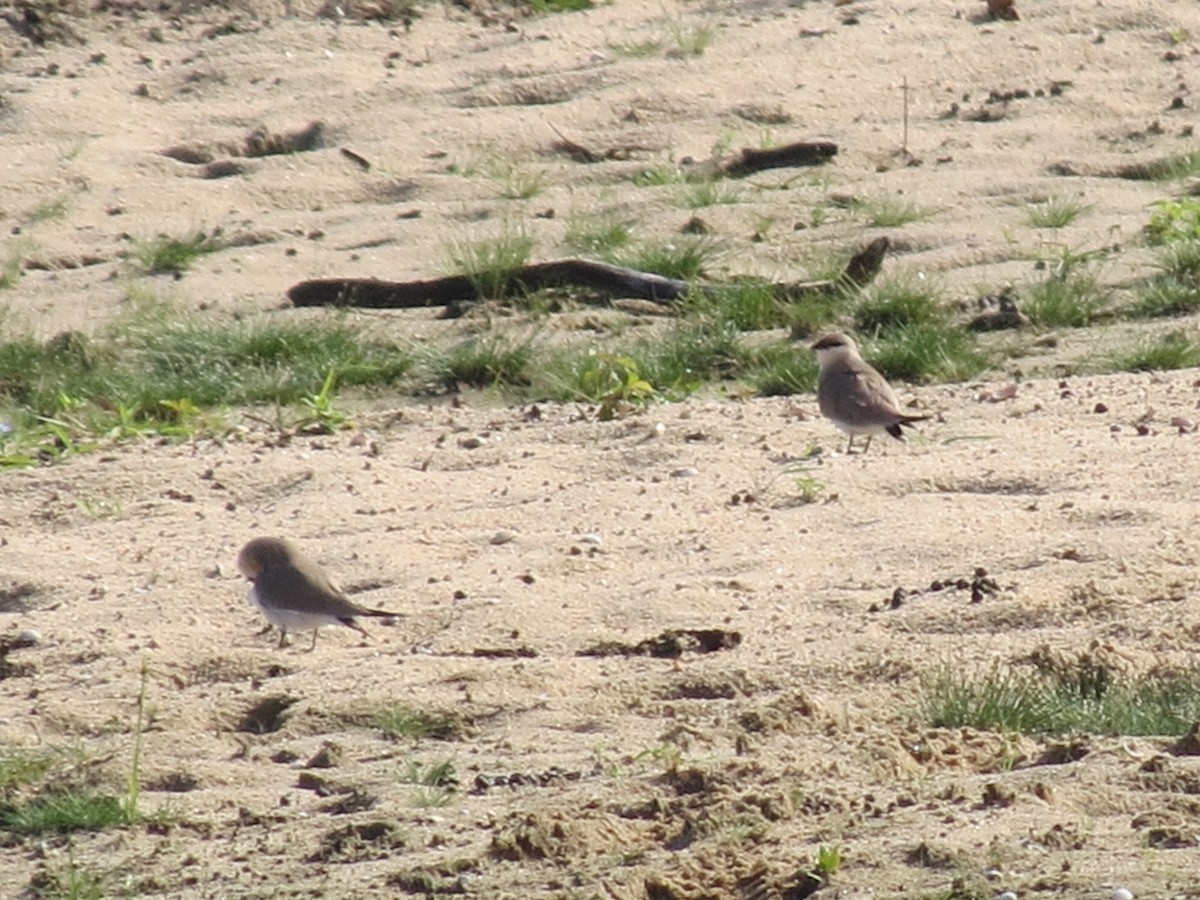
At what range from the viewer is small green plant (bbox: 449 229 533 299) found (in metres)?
9.52

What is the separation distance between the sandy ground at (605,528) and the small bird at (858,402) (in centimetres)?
12

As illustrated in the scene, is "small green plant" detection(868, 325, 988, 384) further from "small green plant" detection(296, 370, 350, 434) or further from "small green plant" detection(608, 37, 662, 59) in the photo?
"small green plant" detection(608, 37, 662, 59)

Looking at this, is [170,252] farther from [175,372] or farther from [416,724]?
[416,724]

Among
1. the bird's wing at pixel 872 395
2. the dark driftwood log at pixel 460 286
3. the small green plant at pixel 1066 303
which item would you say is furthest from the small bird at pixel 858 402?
the dark driftwood log at pixel 460 286

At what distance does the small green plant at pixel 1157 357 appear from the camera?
844cm

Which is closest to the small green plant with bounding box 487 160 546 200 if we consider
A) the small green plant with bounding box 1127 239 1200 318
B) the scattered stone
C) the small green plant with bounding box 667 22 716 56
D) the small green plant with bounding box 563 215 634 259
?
the small green plant with bounding box 563 215 634 259

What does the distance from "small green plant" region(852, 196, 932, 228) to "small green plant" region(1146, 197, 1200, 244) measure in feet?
3.09

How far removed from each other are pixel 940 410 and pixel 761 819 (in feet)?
12.0

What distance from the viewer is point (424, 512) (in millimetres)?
6922

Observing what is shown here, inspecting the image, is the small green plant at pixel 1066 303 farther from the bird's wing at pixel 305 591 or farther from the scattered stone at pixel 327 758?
the scattered stone at pixel 327 758

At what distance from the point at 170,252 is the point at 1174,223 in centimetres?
404

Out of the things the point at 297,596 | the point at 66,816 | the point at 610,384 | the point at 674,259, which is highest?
the point at 297,596

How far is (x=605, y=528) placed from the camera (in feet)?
21.7

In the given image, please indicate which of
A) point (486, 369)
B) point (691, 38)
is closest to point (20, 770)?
point (486, 369)
